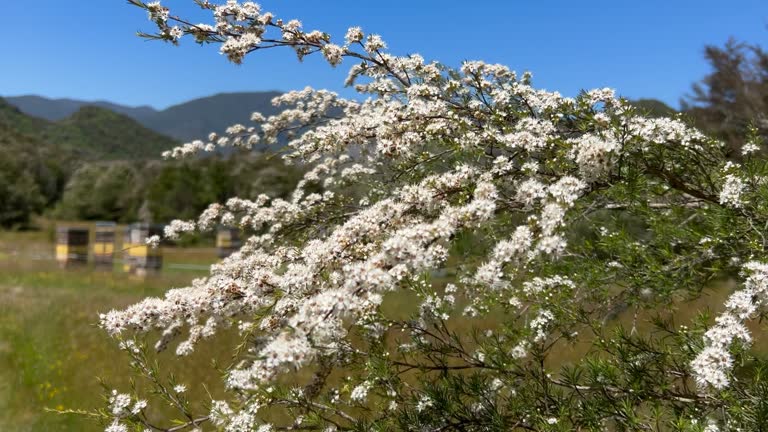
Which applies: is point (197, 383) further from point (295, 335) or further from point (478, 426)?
point (295, 335)

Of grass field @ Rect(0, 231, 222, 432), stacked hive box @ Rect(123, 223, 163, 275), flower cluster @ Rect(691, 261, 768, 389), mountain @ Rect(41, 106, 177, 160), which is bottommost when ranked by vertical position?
grass field @ Rect(0, 231, 222, 432)

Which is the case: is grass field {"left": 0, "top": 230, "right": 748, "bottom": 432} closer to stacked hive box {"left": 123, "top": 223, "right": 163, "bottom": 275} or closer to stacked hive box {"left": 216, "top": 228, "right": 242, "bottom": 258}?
stacked hive box {"left": 123, "top": 223, "right": 163, "bottom": 275}

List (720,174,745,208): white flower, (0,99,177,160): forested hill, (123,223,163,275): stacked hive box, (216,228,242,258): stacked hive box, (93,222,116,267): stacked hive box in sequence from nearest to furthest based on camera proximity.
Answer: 1. (720,174,745,208): white flower
2. (123,223,163,275): stacked hive box
3. (93,222,116,267): stacked hive box
4. (216,228,242,258): stacked hive box
5. (0,99,177,160): forested hill

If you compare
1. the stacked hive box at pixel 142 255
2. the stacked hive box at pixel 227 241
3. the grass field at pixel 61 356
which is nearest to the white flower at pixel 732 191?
the grass field at pixel 61 356

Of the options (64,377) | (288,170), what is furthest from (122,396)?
(288,170)

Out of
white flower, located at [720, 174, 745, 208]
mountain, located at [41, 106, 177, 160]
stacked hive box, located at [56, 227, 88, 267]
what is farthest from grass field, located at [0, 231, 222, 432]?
mountain, located at [41, 106, 177, 160]

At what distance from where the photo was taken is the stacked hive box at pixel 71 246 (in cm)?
2141

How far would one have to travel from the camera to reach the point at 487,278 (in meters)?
2.69

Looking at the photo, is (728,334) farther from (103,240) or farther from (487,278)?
(103,240)

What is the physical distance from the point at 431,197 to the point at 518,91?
67.1 inches

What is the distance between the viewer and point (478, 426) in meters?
3.77

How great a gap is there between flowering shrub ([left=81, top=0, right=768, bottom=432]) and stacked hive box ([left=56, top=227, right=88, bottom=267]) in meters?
19.8

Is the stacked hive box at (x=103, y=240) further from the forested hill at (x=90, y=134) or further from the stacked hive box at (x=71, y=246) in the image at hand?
the forested hill at (x=90, y=134)

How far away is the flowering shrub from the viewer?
2811 mm
